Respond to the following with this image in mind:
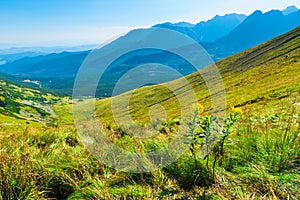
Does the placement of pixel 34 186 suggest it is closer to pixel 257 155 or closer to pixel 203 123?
pixel 203 123

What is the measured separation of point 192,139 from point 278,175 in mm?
1674

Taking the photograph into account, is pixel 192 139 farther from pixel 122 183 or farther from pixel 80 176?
pixel 80 176

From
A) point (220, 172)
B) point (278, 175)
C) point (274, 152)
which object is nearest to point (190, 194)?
point (220, 172)

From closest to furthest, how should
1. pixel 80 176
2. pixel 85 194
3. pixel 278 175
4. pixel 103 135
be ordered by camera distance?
pixel 85 194 → pixel 278 175 → pixel 80 176 → pixel 103 135

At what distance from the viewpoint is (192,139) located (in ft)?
15.6

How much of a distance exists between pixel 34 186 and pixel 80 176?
89cm

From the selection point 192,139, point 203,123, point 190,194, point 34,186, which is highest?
point 203,123

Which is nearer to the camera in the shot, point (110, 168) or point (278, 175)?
point (278, 175)

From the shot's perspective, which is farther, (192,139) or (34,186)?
(192,139)

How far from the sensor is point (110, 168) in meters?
5.26

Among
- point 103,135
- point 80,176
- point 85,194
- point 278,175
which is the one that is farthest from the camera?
point 103,135

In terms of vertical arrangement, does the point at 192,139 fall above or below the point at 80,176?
above

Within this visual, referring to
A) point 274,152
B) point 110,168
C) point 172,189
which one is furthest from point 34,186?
point 274,152

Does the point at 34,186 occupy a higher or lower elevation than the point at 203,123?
lower
